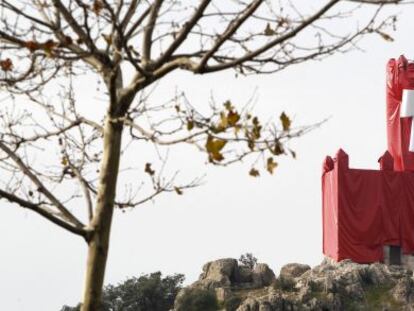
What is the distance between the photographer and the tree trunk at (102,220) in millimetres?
5816

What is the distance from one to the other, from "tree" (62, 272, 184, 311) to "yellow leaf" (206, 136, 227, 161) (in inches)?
2056

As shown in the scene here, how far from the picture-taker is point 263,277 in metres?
48.2

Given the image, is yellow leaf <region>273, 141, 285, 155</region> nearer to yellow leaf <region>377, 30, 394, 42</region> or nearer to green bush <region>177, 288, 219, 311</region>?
yellow leaf <region>377, 30, 394, 42</region>

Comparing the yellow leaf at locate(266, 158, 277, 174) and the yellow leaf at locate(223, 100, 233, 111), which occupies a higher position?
the yellow leaf at locate(223, 100, 233, 111)

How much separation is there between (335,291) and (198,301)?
7.15 metres

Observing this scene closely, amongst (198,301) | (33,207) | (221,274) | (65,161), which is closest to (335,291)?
(198,301)

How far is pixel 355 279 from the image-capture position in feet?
139

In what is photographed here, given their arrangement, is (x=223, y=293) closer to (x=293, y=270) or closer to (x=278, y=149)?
(x=293, y=270)

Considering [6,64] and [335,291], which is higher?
[335,291]

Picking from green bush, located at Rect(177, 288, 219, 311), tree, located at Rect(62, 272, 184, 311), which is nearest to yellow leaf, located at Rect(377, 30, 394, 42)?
green bush, located at Rect(177, 288, 219, 311)

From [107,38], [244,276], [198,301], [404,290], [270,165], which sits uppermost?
[244,276]

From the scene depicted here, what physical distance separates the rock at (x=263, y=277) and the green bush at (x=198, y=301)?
8.63 ft

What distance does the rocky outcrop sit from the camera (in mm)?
41250

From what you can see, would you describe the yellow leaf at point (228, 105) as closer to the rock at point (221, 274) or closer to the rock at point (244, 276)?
the rock at point (221, 274)
